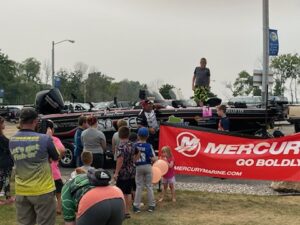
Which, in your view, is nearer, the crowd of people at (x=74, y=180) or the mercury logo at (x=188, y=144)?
the crowd of people at (x=74, y=180)

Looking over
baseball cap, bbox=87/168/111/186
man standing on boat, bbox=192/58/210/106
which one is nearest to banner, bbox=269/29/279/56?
man standing on boat, bbox=192/58/210/106

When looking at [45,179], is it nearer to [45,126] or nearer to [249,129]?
[45,126]

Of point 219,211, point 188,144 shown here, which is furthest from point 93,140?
point 219,211

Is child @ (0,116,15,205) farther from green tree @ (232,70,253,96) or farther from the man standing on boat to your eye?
green tree @ (232,70,253,96)

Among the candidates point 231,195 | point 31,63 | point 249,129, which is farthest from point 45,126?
point 31,63

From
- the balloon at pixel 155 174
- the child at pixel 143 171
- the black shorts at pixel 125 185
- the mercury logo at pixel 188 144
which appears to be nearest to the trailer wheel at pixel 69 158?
the mercury logo at pixel 188 144

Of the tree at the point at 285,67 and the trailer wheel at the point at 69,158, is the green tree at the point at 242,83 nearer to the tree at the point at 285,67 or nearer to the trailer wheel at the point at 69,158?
the tree at the point at 285,67

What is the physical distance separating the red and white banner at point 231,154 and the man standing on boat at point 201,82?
291cm

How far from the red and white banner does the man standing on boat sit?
9.55 feet

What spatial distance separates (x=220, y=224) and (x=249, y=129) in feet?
19.1

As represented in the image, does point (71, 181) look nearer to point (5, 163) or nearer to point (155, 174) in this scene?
point (155, 174)

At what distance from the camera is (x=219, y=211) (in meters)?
8.43

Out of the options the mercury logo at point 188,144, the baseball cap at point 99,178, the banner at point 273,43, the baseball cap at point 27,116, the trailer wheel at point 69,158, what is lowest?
the trailer wheel at point 69,158

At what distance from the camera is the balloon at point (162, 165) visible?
9.07m
